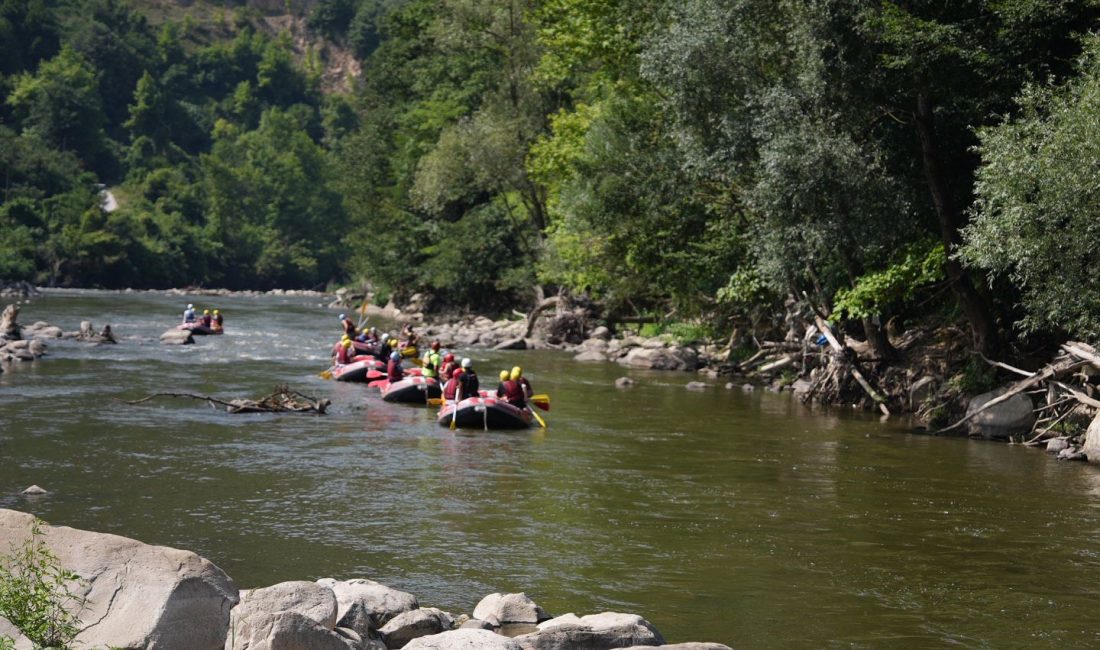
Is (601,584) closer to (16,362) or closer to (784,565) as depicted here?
(784,565)

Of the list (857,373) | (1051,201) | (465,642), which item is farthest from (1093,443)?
(465,642)

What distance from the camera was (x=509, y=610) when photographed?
1050 cm

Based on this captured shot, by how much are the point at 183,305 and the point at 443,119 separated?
2103cm

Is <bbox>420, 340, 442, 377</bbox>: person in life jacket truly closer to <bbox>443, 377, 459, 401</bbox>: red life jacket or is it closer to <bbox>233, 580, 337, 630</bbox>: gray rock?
<bbox>443, 377, 459, 401</bbox>: red life jacket

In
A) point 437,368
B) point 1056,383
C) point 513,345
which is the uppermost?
point 1056,383

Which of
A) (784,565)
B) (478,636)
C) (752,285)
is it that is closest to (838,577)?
(784,565)

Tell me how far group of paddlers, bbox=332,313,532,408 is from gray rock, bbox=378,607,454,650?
1384 centimetres

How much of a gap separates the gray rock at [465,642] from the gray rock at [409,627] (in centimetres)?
90

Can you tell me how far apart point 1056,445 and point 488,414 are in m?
10.1

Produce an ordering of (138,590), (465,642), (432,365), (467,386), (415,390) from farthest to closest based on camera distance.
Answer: (432,365), (415,390), (467,386), (465,642), (138,590)

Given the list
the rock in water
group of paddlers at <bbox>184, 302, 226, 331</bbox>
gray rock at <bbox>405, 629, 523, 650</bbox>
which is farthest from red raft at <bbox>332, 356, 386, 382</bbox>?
gray rock at <bbox>405, 629, 523, 650</bbox>

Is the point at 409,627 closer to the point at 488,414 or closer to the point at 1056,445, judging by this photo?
the point at 488,414

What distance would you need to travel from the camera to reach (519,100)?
158 ft

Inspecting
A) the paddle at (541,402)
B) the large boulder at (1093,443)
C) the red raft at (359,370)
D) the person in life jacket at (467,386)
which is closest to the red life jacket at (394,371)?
the red raft at (359,370)
